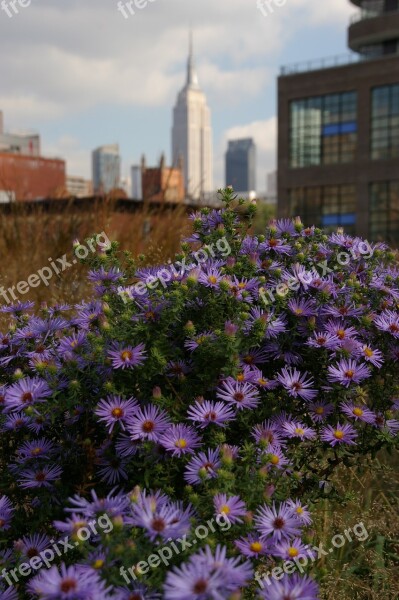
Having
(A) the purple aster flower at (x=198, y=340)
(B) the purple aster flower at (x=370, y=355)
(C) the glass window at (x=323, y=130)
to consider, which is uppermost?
(C) the glass window at (x=323, y=130)

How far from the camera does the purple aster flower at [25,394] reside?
1.89m

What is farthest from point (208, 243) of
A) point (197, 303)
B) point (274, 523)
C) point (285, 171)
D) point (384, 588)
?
point (285, 171)

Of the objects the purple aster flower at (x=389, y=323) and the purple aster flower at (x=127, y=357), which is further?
the purple aster flower at (x=389, y=323)

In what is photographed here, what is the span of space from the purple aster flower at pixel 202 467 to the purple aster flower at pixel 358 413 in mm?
480

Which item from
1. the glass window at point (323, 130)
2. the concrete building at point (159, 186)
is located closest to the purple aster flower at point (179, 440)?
the concrete building at point (159, 186)

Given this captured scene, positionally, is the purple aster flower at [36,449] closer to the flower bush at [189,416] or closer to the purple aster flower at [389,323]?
the flower bush at [189,416]

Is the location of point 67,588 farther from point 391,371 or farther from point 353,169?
point 353,169

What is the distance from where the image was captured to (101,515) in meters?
1.51

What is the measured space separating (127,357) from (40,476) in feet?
1.35

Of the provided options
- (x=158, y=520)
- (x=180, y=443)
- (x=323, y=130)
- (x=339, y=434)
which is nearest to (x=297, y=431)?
(x=339, y=434)

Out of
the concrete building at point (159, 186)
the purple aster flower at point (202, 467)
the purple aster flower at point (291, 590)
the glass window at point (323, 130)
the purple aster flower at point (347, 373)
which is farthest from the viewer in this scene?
the glass window at point (323, 130)

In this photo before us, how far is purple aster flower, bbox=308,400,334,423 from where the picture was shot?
2.05 metres

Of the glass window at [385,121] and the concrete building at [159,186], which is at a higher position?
the glass window at [385,121]

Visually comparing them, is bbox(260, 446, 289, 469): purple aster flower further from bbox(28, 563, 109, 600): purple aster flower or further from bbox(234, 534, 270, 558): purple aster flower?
bbox(28, 563, 109, 600): purple aster flower
